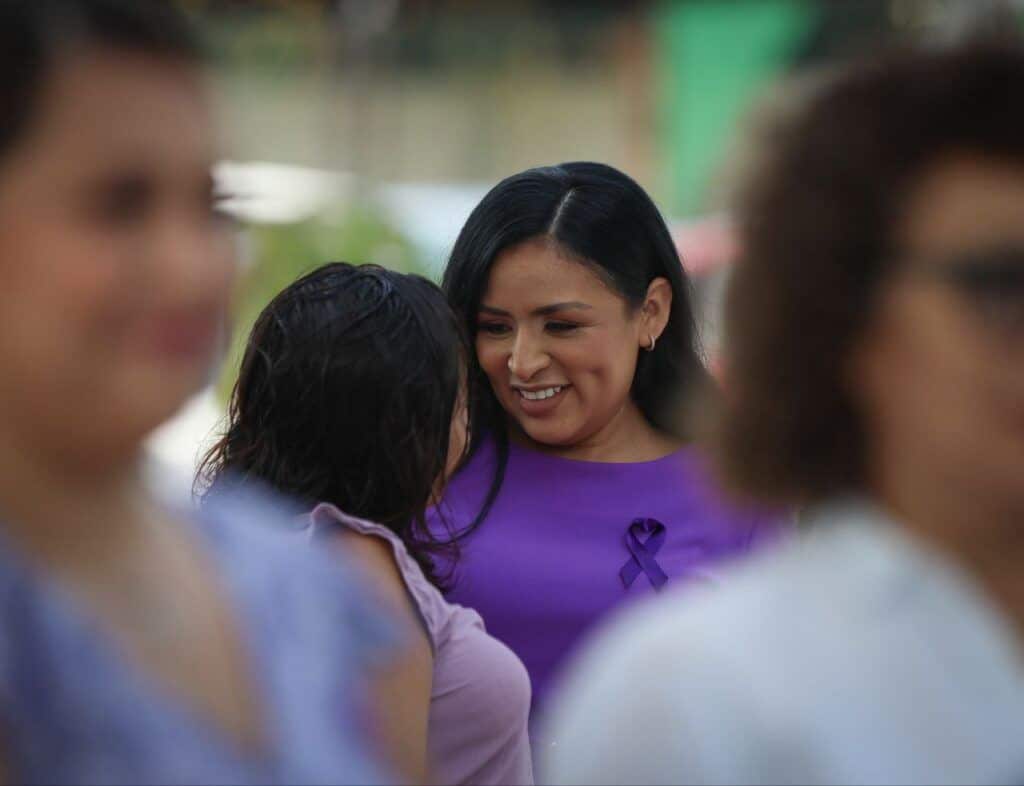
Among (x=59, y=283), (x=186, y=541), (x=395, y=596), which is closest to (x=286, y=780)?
(x=186, y=541)

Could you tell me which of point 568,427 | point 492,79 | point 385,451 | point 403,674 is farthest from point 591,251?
point 492,79

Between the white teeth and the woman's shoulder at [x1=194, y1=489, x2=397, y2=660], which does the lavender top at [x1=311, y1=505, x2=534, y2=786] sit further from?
the white teeth

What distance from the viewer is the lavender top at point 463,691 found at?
82.0 inches

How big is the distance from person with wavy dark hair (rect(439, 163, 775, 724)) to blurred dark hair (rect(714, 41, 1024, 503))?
1.63m

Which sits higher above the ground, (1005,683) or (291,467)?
(1005,683)

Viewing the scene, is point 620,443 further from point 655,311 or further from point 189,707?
point 189,707

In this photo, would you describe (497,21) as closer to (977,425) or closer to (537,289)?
Result: (537,289)

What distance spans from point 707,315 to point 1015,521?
8.00ft

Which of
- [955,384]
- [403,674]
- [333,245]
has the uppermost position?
[955,384]

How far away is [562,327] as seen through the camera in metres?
3.09

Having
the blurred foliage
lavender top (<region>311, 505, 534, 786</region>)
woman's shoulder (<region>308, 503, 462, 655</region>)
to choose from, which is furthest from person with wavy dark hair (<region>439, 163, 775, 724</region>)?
the blurred foliage

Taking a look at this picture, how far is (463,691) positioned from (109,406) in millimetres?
1084

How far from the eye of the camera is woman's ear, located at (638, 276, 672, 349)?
3.24m

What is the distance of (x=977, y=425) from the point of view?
1.17 metres
